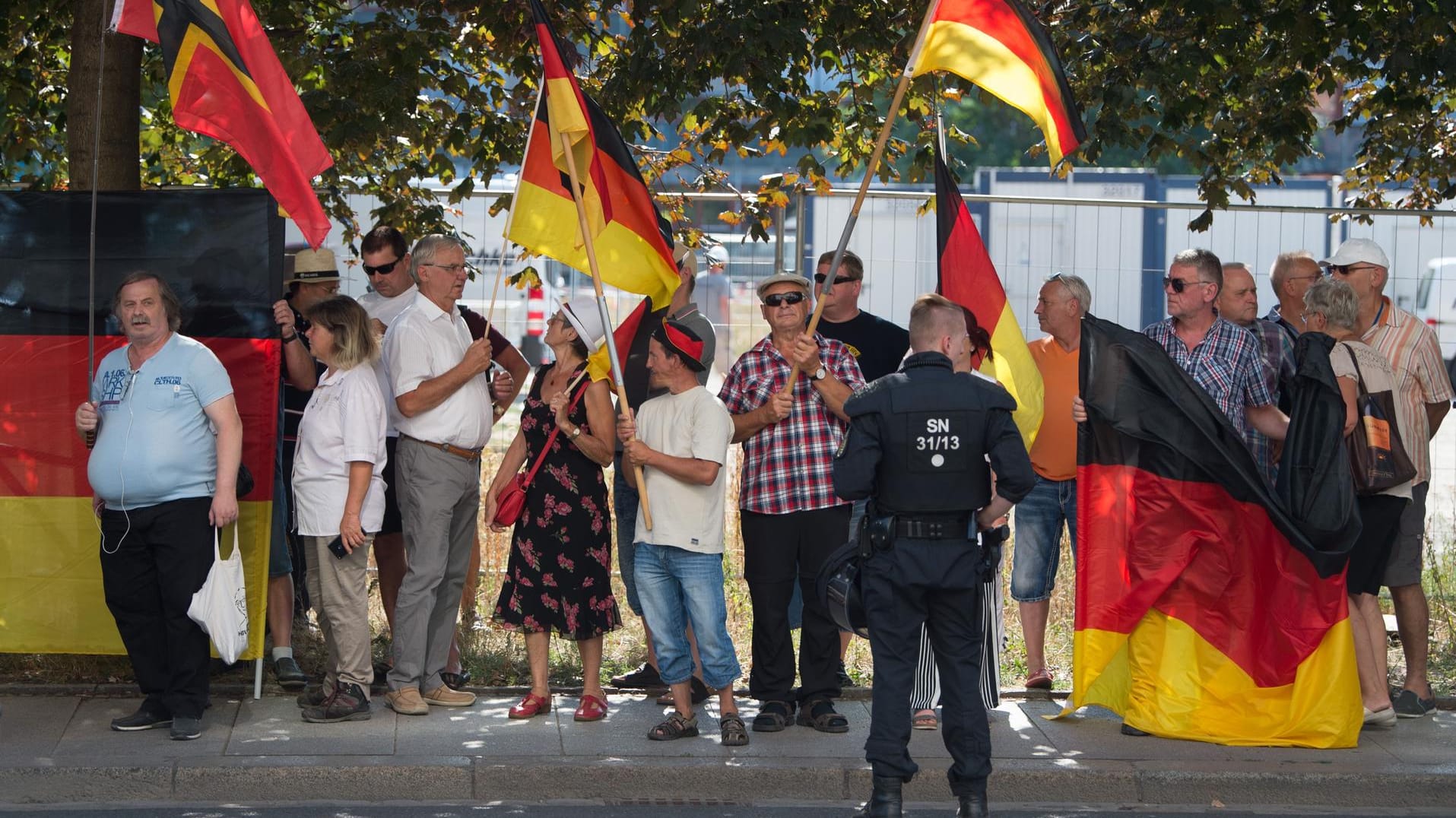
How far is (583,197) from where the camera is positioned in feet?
22.0

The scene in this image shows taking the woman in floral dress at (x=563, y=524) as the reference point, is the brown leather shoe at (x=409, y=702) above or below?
below

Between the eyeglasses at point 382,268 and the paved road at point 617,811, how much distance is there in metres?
2.61

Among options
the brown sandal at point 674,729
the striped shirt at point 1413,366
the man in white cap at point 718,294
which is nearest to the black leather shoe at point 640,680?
the brown sandal at point 674,729

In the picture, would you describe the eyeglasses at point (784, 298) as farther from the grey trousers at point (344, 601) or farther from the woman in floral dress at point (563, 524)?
the grey trousers at point (344, 601)

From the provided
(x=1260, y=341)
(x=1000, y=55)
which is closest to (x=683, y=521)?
(x=1000, y=55)

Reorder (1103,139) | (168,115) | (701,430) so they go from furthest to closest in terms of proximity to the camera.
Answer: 1. (168,115)
2. (1103,139)
3. (701,430)

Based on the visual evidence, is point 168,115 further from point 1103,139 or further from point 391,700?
point 1103,139

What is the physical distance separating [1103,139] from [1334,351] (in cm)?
202

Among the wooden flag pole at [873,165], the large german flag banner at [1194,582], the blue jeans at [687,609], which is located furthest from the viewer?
the large german flag banner at [1194,582]

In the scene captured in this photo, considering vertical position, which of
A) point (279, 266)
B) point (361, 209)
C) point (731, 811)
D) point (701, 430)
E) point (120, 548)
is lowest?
point (731, 811)

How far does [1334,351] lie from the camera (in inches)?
275

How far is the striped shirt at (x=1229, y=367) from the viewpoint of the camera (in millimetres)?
7023

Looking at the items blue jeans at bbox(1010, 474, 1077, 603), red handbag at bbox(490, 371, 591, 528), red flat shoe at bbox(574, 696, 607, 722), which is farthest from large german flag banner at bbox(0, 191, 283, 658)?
blue jeans at bbox(1010, 474, 1077, 603)

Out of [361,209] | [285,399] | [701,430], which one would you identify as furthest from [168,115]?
[701,430]
